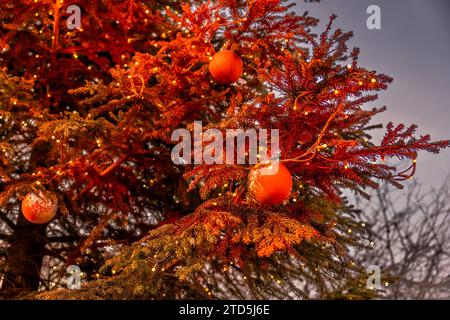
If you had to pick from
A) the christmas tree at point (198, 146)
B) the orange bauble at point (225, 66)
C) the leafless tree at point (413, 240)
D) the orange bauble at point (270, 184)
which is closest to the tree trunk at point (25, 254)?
the christmas tree at point (198, 146)

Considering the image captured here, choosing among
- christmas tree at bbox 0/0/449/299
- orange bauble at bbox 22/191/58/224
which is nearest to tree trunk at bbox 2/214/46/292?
christmas tree at bbox 0/0/449/299

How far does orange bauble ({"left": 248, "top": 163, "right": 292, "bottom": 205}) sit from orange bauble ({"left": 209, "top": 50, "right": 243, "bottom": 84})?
91cm

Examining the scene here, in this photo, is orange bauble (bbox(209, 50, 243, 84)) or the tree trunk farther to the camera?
the tree trunk

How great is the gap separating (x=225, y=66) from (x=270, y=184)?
1074 millimetres

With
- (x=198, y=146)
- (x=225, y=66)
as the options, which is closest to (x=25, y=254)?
(x=198, y=146)

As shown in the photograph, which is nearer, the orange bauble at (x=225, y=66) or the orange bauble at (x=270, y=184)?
the orange bauble at (x=270, y=184)

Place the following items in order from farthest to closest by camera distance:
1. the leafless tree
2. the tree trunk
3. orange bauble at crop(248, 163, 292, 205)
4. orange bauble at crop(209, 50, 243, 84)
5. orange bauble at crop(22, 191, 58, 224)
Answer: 1. the leafless tree
2. the tree trunk
3. orange bauble at crop(22, 191, 58, 224)
4. orange bauble at crop(209, 50, 243, 84)
5. orange bauble at crop(248, 163, 292, 205)

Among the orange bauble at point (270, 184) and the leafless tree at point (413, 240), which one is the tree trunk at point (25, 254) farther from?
the leafless tree at point (413, 240)

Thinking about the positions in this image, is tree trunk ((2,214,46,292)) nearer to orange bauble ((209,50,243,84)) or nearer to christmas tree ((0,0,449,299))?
christmas tree ((0,0,449,299))

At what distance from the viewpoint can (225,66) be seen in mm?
3316

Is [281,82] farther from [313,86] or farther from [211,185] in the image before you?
[211,185]

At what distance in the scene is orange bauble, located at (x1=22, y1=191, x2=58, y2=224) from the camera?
345 cm

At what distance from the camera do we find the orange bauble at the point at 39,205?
3453 millimetres
